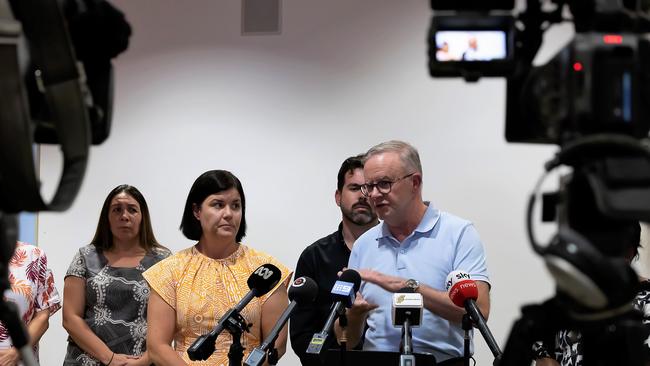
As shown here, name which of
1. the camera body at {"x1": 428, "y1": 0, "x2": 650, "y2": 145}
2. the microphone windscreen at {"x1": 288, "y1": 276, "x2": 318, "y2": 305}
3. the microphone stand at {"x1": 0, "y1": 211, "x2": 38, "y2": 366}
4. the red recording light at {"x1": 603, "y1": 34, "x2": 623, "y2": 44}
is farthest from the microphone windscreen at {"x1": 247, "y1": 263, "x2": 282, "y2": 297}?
the red recording light at {"x1": 603, "y1": 34, "x2": 623, "y2": 44}

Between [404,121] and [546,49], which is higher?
[546,49]

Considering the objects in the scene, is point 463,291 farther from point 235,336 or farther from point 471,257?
point 235,336

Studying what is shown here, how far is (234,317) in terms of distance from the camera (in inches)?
113

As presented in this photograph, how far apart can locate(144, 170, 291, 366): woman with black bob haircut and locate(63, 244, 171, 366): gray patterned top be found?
0.89 meters

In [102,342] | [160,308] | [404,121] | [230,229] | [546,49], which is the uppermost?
[546,49]

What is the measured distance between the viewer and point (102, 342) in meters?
4.62

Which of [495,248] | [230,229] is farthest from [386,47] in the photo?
[230,229]

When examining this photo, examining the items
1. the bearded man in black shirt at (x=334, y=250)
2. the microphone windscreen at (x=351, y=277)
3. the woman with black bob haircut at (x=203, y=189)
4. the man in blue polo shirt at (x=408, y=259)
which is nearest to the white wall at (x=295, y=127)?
the bearded man in black shirt at (x=334, y=250)

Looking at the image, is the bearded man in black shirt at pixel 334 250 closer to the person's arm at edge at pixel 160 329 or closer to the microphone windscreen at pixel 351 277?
the person's arm at edge at pixel 160 329

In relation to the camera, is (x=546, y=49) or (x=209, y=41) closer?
(x=546, y=49)

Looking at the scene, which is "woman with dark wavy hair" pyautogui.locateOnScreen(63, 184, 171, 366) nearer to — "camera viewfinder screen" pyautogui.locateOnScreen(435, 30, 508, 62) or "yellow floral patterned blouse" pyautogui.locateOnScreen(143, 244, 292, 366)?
"yellow floral patterned blouse" pyautogui.locateOnScreen(143, 244, 292, 366)

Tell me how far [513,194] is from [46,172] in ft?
10.6

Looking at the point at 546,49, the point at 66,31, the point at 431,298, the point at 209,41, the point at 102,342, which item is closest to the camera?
the point at 66,31

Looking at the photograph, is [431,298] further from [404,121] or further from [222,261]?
[404,121]
